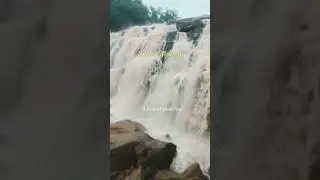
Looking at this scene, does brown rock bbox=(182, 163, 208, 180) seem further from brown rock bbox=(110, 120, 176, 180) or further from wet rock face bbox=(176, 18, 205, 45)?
wet rock face bbox=(176, 18, 205, 45)

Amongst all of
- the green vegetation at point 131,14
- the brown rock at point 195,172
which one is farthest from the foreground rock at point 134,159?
the green vegetation at point 131,14

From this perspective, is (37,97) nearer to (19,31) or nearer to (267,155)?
(19,31)

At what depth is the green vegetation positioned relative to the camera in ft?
3.34

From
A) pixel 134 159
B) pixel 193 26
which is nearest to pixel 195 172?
pixel 134 159

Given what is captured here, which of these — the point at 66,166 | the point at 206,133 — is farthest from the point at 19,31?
the point at 206,133

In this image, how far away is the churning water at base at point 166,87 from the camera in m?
1.01

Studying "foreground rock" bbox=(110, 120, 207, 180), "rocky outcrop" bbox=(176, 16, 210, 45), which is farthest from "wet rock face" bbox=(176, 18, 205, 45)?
"foreground rock" bbox=(110, 120, 207, 180)

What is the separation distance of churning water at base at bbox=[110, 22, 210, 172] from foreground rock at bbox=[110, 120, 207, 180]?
15 mm

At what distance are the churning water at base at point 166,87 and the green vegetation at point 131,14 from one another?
2cm

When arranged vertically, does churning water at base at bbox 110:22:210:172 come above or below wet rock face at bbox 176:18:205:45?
below

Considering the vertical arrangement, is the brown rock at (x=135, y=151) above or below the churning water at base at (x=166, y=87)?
below

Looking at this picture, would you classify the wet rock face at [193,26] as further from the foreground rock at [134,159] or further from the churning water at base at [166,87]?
the foreground rock at [134,159]

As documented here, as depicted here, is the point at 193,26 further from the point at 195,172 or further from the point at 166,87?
the point at 195,172

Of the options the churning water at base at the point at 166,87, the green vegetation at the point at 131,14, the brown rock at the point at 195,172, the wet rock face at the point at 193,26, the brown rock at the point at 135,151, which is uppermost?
the green vegetation at the point at 131,14
